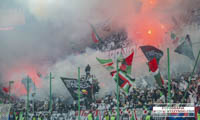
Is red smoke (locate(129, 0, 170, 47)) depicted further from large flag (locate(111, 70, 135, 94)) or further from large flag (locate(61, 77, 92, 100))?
large flag (locate(61, 77, 92, 100))

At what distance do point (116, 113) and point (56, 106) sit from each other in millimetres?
4496

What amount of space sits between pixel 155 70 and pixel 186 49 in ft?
5.70

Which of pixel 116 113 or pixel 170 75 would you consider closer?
pixel 170 75

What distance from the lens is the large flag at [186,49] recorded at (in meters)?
13.6

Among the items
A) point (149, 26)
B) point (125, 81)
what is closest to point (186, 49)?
point (149, 26)

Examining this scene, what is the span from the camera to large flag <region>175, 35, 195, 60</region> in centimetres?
1359

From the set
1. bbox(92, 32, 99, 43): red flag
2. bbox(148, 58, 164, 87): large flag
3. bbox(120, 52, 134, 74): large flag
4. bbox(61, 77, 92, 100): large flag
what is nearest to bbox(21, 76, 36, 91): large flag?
bbox(61, 77, 92, 100): large flag

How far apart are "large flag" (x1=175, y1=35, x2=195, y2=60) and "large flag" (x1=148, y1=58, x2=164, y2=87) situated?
1217 millimetres

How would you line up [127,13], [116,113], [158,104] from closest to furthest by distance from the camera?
1. [158,104]
2. [116,113]
3. [127,13]

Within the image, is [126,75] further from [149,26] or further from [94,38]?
[94,38]

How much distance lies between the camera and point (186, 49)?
1380 cm

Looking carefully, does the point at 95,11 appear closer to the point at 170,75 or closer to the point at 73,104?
the point at 73,104

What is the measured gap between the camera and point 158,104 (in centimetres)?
1432

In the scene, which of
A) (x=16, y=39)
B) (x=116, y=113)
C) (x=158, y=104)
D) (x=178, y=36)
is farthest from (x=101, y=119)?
(x=16, y=39)
